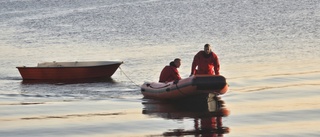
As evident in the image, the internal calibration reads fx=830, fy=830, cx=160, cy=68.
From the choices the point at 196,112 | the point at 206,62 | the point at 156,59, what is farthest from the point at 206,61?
the point at 156,59

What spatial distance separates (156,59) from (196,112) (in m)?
17.0

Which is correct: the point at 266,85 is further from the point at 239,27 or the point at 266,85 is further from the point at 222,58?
the point at 239,27

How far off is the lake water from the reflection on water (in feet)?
0.24

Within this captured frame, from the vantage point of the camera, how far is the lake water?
23781 millimetres

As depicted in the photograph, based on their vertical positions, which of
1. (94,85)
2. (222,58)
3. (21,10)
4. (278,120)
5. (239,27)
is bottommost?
(278,120)

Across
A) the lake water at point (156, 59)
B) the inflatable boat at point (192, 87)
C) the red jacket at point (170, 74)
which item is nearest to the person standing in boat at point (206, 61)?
the inflatable boat at point (192, 87)

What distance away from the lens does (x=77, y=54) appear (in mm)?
48344

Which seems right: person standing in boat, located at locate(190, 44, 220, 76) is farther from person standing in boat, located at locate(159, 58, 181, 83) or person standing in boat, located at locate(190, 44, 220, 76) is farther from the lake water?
the lake water

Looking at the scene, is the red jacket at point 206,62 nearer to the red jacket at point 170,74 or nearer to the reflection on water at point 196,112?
the reflection on water at point 196,112

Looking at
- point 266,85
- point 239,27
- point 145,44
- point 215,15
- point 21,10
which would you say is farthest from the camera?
point 21,10

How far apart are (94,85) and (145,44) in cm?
1624

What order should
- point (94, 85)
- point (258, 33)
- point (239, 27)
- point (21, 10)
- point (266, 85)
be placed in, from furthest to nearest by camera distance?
point (21, 10) < point (239, 27) < point (258, 33) < point (94, 85) < point (266, 85)

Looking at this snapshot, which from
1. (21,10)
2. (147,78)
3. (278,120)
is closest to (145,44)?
(147,78)

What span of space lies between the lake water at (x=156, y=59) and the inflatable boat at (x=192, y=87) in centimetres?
46
